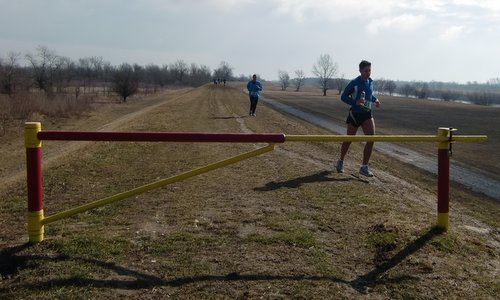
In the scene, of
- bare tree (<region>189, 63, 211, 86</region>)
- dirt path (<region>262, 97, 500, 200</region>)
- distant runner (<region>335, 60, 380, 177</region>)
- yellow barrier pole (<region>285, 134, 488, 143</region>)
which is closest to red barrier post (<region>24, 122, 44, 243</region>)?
yellow barrier pole (<region>285, 134, 488, 143</region>)

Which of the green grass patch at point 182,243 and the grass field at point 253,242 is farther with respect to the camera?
the green grass patch at point 182,243

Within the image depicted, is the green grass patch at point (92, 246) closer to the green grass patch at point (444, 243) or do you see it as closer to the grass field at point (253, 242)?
the grass field at point (253, 242)

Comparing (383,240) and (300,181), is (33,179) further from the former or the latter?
(300,181)

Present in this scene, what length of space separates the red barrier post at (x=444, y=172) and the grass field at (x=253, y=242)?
0.60 feet

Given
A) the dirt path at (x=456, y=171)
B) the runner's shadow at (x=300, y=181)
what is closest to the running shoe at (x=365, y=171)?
the runner's shadow at (x=300, y=181)

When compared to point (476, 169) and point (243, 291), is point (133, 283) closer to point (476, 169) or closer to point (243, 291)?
point (243, 291)

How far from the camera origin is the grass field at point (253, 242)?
379 centimetres

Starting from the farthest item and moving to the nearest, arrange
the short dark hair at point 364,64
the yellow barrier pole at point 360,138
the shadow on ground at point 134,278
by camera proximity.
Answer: the short dark hair at point 364,64 → the yellow barrier pole at point 360,138 → the shadow on ground at point 134,278

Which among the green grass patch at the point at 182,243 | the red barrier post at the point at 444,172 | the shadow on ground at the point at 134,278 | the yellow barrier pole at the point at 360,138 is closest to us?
the shadow on ground at the point at 134,278

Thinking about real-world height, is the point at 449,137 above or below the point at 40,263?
above

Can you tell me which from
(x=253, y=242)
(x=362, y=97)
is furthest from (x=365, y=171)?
(x=253, y=242)

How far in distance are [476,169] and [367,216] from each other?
7.20 metres

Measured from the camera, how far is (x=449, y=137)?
15.9 feet

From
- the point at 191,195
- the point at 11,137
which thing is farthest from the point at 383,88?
→ the point at 191,195
